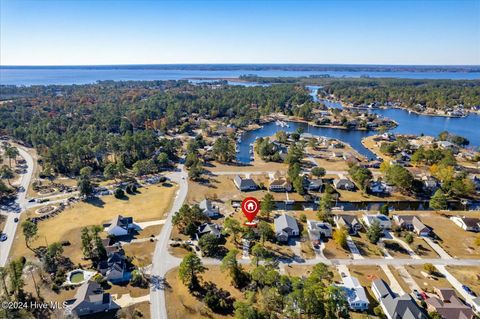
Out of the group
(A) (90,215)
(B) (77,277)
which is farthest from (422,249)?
(A) (90,215)

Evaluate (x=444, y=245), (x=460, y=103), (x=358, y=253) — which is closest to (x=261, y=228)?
(x=358, y=253)

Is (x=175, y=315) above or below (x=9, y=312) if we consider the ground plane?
below

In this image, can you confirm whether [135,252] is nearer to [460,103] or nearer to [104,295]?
[104,295]

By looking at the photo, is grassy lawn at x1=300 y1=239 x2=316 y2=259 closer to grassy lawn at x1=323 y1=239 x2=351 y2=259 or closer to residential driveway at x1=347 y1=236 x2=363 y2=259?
grassy lawn at x1=323 y1=239 x2=351 y2=259

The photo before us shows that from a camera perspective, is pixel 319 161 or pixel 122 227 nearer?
pixel 122 227

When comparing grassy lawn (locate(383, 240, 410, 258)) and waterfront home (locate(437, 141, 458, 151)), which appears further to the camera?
waterfront home (locate(437, 141, 458, 151))

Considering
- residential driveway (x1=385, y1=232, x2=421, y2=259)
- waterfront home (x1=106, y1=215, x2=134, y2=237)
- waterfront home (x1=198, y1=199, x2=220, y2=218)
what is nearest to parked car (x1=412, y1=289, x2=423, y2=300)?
residential driveway (x1=385, y1=232, x2=421, y2=259)

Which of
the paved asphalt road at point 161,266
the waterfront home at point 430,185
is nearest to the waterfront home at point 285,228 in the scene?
the paved asphalt road at point 161,266

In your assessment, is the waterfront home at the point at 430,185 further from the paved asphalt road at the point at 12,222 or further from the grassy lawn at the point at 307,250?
the paved asphalt road at the point at 12,222
